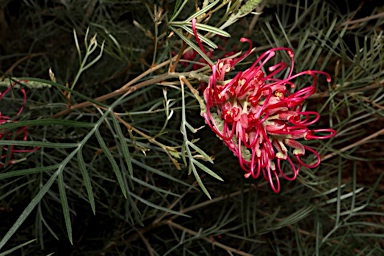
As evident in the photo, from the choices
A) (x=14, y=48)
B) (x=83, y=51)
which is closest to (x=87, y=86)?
(x=83, y=51)

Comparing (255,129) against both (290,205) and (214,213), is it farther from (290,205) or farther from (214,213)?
(214,213)

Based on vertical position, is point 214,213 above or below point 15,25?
below

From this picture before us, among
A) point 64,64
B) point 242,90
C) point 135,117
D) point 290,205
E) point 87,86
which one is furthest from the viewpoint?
point 64,64

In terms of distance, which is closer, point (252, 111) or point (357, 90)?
point (252, 111)

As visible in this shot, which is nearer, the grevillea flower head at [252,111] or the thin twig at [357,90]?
the grevillea flower head at [252,111]

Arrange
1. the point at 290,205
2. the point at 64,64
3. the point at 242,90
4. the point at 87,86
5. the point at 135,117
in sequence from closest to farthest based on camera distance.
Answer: the point at 242,90, the point at 135,117, the point at 87,86, the point at 290,205, the point at 64,64

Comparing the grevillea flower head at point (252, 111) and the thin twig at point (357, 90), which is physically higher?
the grevillea flower head at point (252, 111)

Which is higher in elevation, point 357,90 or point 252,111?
point 252,111

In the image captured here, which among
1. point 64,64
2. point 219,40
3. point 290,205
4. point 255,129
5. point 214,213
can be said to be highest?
point 255,129

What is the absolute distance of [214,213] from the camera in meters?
1.37

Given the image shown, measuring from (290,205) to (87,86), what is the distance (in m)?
0.54

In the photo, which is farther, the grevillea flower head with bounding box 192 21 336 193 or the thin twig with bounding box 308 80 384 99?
the thin twig with bounding box 308 80 384 99

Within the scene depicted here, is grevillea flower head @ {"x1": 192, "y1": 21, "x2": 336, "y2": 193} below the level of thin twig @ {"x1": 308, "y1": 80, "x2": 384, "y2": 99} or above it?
above

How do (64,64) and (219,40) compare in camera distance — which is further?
(64,64)
